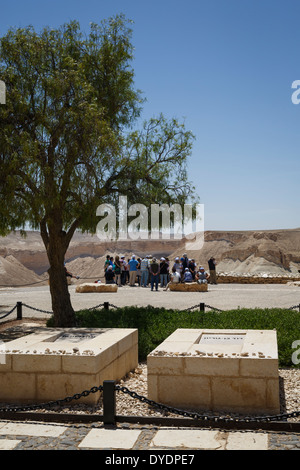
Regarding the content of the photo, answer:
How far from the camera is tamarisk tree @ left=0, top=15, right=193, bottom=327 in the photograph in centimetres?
1084

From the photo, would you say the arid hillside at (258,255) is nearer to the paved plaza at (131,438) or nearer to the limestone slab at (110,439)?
the paved plaza at (131,438)

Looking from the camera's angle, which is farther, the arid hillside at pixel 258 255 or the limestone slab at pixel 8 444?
the arid hillside at pixel 258 255

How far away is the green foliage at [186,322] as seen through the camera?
949 cm

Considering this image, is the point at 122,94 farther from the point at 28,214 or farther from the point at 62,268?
the point at 62,268

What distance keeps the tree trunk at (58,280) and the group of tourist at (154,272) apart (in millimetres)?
9746

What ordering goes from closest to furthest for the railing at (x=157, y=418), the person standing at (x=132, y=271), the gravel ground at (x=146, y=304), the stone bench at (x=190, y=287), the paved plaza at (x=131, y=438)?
1. the paved plaza at (x=131, y=438)
2. the railing at (x=157, y=418)
3. the gravel ground at (x=146, y=304)
4. the stone bench at (x=190, y=287)
5. the person standing at (x=132, y=271)

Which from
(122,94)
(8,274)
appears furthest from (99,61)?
(8,274)

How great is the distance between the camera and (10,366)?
7117 mm

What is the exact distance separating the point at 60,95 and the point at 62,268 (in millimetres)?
3994

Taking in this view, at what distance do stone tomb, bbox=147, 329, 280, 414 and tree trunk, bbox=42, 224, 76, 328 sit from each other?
18.0 feet

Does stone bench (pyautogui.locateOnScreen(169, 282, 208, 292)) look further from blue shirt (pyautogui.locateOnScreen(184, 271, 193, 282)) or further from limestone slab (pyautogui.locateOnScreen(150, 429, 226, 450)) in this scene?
limestone slab (pyautogui.locateOnScreen(150, 429, 226, 450))

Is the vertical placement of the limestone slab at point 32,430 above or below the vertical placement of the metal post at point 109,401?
below

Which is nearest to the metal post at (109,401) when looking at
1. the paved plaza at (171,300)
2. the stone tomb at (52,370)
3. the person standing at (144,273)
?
the stone tomb at (52,370)

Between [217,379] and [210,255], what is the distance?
4804 cm
